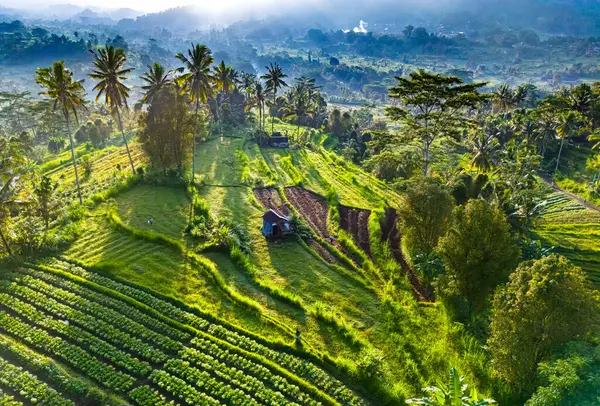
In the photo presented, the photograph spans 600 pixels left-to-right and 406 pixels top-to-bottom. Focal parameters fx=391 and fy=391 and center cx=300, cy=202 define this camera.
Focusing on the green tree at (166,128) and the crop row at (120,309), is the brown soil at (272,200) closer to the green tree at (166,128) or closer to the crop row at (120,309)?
the green tree at (166,128)

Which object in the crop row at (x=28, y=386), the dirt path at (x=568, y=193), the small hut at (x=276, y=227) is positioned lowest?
the dirt path at (x=568, y=193)

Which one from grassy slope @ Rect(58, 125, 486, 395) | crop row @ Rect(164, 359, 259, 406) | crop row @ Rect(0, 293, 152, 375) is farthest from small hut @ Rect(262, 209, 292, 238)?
crop row @ Rect(0, 293, 152, 375)

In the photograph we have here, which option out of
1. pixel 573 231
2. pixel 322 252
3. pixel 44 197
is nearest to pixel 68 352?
pixel 44 197

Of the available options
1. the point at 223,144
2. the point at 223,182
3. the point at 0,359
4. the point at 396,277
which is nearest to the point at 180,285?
the point at 0,359

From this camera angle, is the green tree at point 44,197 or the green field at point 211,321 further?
the green tree at point 44,197

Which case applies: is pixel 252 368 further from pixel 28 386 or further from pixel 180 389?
pixel 28 386

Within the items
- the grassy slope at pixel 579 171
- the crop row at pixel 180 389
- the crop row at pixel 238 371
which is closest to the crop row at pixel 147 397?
the crop row at pixel 180 389

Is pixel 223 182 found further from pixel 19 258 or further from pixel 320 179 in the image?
pixel 19 258
